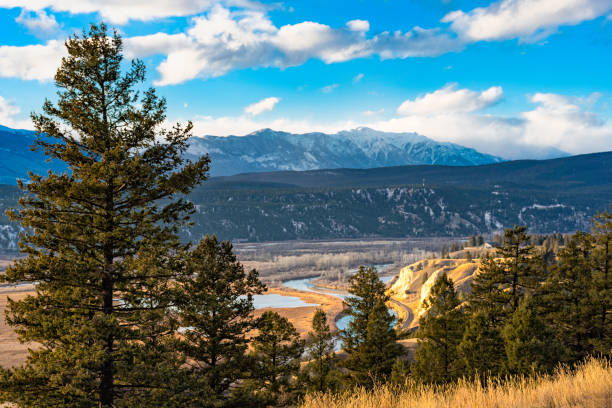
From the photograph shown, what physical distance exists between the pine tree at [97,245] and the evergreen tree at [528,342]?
19.9 meters

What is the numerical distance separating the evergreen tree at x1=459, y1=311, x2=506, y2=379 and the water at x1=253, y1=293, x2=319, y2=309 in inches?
3889

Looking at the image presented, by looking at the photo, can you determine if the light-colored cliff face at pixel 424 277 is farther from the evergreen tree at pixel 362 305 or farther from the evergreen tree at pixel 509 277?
the evergreen tree at pixel 509 277

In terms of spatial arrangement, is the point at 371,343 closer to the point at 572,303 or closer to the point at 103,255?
the point at 572,303

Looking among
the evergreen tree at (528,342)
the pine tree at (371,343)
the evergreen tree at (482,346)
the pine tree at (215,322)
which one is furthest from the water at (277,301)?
the pine tree at (215,322)

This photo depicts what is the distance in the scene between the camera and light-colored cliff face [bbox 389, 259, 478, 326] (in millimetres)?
110738

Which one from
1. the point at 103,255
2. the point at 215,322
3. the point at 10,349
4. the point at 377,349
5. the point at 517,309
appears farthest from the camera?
the point at 10,349

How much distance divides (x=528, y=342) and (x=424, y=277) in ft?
349

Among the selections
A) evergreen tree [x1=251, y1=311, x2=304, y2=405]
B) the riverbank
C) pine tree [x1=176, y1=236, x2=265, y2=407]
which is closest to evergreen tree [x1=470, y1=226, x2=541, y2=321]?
evergreen tree [x1=251, y1=311, x2=304, y2=405]

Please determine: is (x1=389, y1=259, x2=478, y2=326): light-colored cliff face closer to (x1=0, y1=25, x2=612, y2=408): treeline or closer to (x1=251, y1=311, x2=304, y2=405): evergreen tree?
(x1=251, y1=311, x2=304, y2=405): evergreen tree

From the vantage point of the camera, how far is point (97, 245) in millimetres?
15664

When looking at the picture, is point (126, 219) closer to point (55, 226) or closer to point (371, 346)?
point (55, 226)

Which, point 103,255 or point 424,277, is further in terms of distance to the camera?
point 424,277

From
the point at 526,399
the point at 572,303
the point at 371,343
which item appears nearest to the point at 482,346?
the point at 371,343

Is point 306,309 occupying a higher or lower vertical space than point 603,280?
lower
